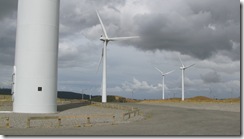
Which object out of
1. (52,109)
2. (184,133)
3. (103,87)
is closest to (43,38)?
(52,109)

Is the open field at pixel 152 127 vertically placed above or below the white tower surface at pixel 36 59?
below

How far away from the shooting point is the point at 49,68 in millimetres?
36531

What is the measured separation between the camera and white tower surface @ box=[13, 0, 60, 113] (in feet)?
117

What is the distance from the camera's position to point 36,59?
117 feet

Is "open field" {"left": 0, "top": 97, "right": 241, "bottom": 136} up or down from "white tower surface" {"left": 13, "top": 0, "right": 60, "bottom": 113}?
down

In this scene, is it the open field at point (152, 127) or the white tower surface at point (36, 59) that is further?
the white tower surface at point (36, 59)

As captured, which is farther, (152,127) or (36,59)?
(36,59)

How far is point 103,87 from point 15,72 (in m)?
35.8

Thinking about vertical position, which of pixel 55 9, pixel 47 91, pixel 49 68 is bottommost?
pixel 47 91

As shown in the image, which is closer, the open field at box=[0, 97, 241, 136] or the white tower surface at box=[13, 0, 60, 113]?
the open field at box=[0, 97, 241, 136]

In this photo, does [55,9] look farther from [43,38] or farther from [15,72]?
[15,72]

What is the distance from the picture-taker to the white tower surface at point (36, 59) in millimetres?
35750

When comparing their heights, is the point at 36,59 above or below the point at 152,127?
above

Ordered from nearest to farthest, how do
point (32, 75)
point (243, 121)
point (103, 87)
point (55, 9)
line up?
point (243, 121) → point (32, 75) → point (55, 9) → point (103, 87)
